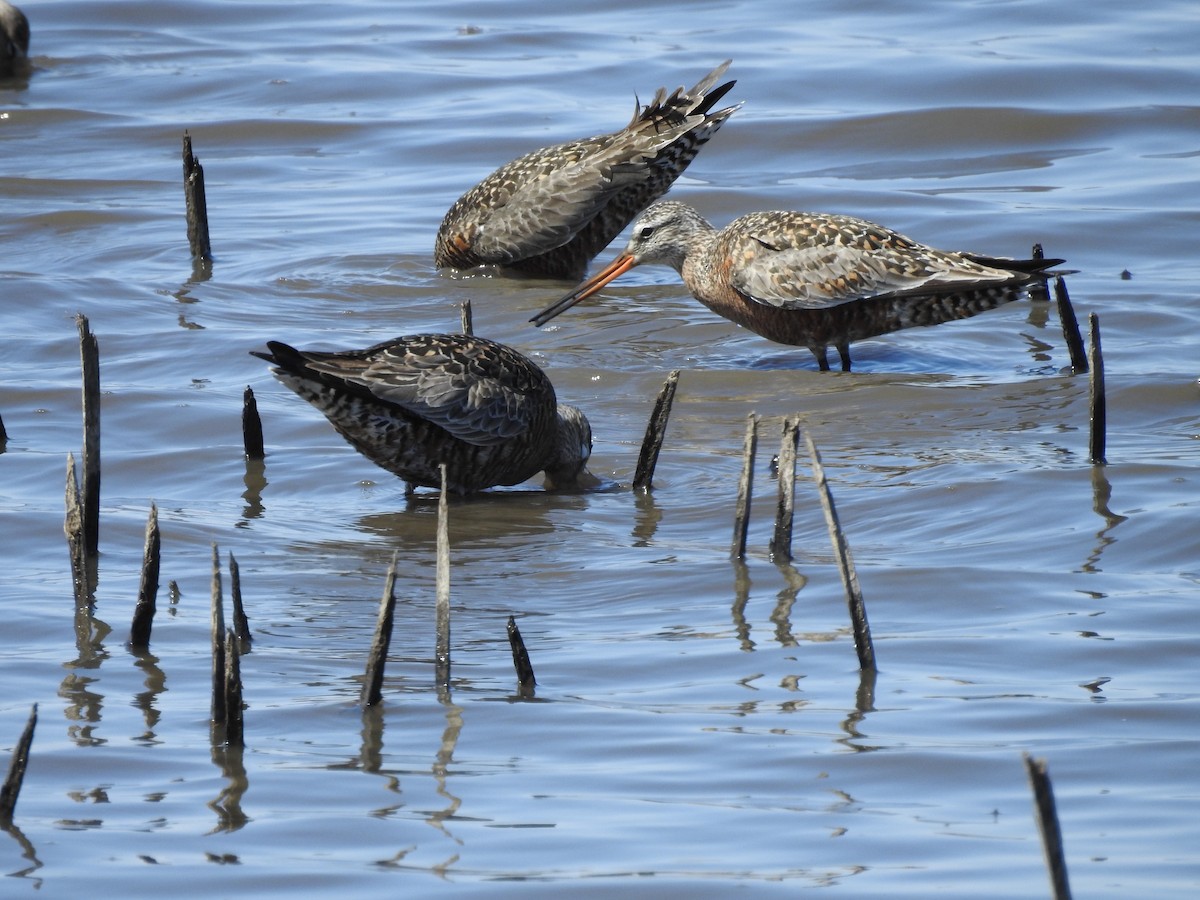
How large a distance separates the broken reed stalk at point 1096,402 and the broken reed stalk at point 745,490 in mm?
1715

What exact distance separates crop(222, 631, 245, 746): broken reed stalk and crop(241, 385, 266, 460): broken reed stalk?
320cm

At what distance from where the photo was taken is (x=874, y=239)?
9.82 meters

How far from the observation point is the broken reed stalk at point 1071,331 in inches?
359

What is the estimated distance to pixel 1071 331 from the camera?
916 cm

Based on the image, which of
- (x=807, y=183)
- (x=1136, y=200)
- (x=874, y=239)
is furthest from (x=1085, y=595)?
(x=807, y=183)

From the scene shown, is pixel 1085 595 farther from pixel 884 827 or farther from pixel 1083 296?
pixel 1083 296

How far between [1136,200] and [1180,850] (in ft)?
30.3

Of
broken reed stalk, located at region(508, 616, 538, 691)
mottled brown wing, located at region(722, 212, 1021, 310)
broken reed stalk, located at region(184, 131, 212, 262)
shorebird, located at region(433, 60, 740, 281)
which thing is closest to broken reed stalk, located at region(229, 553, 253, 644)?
broken reed stalk, located at region(508, 616, 538, 691)

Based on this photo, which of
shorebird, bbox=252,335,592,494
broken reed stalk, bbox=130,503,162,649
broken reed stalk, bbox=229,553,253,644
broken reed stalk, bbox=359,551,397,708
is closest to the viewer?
broken reed stalk, bbox=359,551,397,708

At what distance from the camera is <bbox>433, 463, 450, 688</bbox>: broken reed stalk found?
494 centimetres

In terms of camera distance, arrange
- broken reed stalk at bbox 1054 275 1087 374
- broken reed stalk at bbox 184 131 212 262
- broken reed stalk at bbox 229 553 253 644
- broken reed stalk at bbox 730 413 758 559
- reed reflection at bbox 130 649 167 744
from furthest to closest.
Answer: broken reed stalk at bbox 184 131 212 262
broken reed stalk at bbox 1054 275 1087 374
broken reed stalk at bbox 730 413 758 559
broken reed stalk at bbox 229 553 253 644
reed reflection at bbox 130 649 167 744

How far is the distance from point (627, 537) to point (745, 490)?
3.00 feet

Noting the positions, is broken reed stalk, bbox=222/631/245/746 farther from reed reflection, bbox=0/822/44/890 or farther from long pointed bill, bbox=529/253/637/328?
long pointed bill, bbox=529/253/637/328

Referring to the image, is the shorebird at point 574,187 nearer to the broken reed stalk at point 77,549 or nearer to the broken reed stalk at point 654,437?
the broken reed stalk at point 654,437
